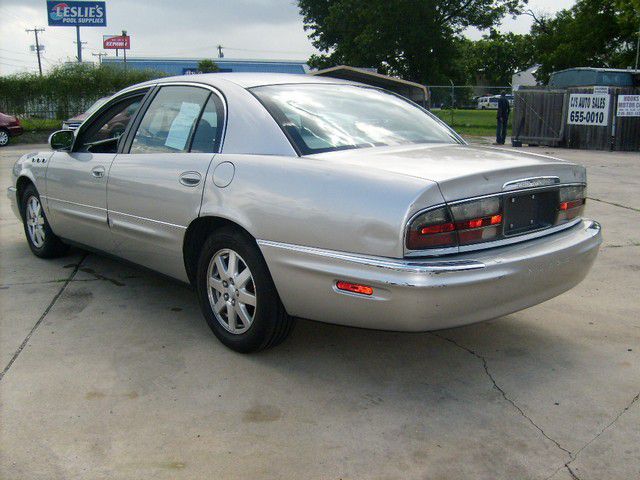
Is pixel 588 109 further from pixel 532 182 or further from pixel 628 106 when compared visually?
pixel 532 182

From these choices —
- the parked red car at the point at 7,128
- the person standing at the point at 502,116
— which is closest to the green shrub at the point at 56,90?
the parked red car at the point at 7,128

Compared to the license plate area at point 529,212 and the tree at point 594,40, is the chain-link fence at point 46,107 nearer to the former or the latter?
the tree at point 594,40

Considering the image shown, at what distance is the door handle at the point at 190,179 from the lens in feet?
12.4

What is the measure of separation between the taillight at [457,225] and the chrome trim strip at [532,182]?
11cm

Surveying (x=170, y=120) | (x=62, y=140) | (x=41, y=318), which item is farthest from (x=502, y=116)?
(x=41, y=318)

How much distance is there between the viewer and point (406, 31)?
43.5 m

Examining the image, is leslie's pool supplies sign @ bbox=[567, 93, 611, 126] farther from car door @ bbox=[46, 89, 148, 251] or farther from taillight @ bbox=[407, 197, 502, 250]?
taillight @ bbox=[407, 197, 502, 250]

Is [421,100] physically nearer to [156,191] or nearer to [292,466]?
[156,191]

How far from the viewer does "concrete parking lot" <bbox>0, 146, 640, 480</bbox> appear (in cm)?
272

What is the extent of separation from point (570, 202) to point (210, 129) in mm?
2054

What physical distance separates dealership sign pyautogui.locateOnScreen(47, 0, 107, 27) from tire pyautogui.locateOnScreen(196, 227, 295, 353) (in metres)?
44.4

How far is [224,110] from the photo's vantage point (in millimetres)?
3883

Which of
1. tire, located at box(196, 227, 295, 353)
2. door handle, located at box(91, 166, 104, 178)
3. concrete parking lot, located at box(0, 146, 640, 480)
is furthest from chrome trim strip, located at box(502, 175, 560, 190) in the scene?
door handle, located at box(91, 166, 104, 178)

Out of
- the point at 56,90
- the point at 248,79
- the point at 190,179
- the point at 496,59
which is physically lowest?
the point at 190,179
